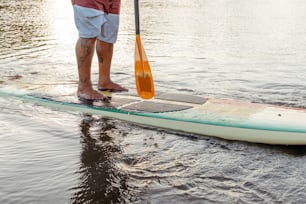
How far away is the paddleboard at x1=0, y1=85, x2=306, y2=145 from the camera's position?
3479mm

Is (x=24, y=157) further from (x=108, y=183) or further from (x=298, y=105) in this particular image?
(x=298, y=105)

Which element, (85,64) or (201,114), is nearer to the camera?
(201,114)

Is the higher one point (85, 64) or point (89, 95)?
point (85, 64)

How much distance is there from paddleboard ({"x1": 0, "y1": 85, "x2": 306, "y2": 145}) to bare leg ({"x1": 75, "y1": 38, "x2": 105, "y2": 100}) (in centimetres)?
12

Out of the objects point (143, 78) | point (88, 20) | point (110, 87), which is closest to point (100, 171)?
point (143, 78)

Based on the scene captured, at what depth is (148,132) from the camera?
12.6 ft

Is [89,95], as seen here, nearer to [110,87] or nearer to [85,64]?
[85,64]

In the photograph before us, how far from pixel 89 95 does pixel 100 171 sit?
1.55 metres

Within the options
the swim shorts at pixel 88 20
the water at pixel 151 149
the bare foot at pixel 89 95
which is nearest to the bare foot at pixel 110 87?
the bare foot at pixel 89 95

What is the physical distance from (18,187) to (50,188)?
202mm

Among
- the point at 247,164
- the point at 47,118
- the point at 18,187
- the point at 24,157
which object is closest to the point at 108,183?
the point at 18,187

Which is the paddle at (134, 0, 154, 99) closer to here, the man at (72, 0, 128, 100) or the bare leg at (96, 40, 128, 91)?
the man at (72, 0, 128, 100)

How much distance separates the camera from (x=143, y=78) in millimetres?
4293

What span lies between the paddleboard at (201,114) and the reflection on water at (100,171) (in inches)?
12.1
